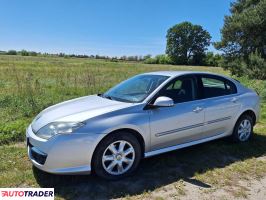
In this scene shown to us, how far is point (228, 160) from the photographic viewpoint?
5.07 meters

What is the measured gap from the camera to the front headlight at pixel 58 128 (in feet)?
12.8

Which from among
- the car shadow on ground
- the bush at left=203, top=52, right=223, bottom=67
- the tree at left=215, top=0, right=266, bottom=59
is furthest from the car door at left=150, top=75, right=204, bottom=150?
the bush at left=203, top=52, right=223, bottom=67

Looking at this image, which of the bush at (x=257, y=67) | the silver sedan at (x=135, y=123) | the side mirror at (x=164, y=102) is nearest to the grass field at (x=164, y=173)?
the silver sedan at (x=135, y=123)

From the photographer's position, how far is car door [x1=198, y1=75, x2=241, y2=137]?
5.20m

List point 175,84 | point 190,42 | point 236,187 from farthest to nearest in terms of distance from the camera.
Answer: point 190,42
point 175,84
point 236,187

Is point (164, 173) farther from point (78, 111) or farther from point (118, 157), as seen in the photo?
point (78, 111)

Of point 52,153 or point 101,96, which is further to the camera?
point 101,96

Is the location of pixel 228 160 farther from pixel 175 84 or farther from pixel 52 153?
pixel 52 153

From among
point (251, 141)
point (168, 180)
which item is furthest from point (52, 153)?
point (251, 141)

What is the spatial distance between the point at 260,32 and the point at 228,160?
18065 mm

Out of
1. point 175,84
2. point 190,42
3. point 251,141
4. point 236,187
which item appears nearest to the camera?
point 236,187

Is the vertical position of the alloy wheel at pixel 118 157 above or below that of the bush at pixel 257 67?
below

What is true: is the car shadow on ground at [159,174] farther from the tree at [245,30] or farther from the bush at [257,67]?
the tree at [245,30]

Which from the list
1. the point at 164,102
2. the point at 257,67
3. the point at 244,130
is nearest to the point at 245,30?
the point at 257,67
